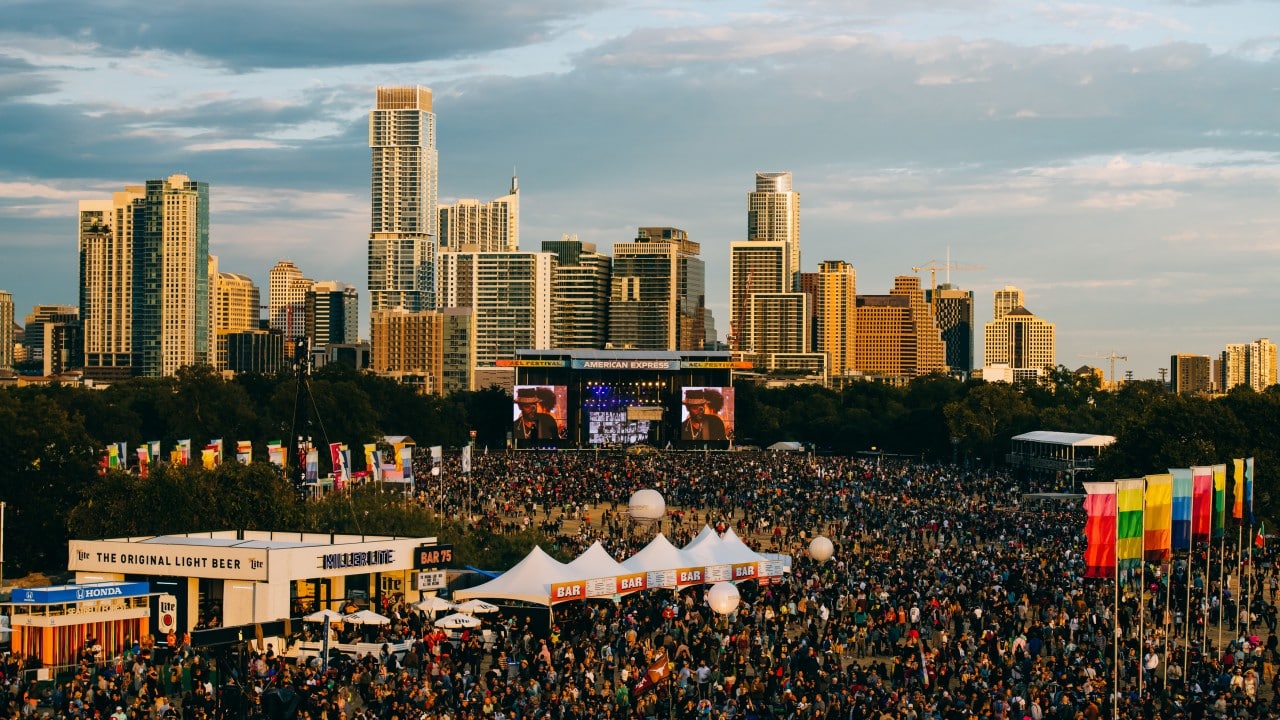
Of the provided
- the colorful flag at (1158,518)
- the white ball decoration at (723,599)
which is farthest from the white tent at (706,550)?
the colorful flag at (1158,518)

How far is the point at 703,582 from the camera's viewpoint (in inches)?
1636

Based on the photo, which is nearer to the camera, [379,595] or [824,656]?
[824,656]

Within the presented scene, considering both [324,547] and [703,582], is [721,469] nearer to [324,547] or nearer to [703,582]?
[703,582]

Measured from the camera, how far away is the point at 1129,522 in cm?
3184

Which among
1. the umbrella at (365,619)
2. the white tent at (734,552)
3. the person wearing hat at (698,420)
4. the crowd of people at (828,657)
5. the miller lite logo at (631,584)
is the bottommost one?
the crowd of people at (828,657)

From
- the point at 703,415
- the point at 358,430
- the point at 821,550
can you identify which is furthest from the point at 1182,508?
the point at 358,430

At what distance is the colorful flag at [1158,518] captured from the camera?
33875 millimetres

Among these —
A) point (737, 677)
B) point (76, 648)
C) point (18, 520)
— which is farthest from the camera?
point (18, 520)

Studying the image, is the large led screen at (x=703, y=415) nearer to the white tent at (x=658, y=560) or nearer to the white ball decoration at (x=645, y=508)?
the white ball decoration at (x=645, y=508)

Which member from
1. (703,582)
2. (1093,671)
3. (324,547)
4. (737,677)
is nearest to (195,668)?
(324,547)

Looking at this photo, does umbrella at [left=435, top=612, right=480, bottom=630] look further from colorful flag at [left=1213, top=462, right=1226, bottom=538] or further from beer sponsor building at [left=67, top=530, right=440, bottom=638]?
colorful flag at [left=1213, top=462, right=1226, bottom=538]

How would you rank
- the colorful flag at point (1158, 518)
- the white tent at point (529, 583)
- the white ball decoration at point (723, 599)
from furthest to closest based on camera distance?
the white tent at point (529, 583)
the white ball decoration at point (723, 599)
the colorful flag at point (1158, 518)

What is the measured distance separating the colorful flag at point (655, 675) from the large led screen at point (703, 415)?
74973mm

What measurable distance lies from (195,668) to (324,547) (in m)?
7.06
